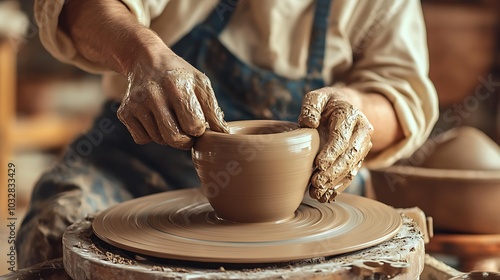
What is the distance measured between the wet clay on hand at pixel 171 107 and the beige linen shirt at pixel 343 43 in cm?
57

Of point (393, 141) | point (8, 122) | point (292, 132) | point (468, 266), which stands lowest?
point (8, 122)

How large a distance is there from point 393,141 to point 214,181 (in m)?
0.74

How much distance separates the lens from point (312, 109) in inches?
52.7

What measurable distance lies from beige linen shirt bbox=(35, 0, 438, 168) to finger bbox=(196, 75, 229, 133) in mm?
601

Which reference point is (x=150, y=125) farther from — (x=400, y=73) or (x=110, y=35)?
(x=400, y=73)

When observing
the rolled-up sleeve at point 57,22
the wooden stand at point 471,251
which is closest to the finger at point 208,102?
the rolled-up sleeve at point 57,22

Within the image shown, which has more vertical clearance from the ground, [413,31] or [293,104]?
[413,31]

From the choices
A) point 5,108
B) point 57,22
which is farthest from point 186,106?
point 5,108

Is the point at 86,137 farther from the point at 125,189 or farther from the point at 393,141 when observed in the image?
the point at 393,141

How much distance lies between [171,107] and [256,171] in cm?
20

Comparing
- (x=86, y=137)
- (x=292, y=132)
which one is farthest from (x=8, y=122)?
(x=292, y=132)

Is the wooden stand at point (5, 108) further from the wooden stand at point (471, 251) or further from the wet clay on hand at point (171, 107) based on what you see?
the wet clay on hand at point (171, 107)

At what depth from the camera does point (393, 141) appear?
184cm

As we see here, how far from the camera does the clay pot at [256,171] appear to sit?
47.9 inches
